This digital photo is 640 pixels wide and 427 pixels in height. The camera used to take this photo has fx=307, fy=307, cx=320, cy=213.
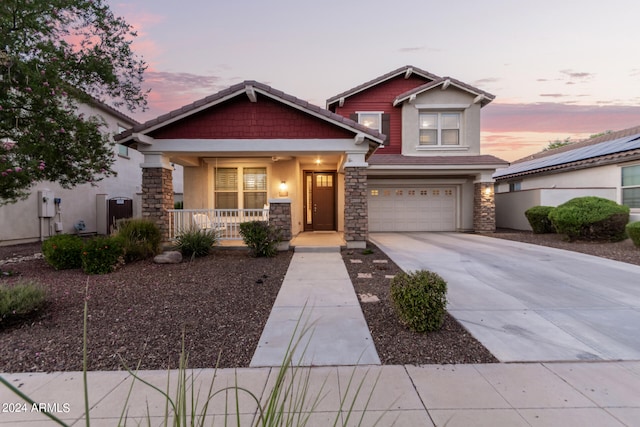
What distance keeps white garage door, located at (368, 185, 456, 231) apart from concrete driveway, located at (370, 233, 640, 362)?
5522 millimetres

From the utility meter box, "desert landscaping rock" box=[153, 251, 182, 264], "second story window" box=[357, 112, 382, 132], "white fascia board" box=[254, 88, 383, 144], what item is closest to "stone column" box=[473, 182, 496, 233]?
"second story window" box=[357, 112, 382, 132]

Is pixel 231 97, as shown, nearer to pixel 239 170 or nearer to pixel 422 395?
pixel 239 170

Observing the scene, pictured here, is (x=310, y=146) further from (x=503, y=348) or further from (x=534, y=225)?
(x=534, y=225)

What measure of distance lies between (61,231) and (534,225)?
19280mm

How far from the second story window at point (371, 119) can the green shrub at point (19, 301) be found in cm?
1250

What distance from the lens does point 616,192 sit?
11969mm

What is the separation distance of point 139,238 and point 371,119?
10.6 m

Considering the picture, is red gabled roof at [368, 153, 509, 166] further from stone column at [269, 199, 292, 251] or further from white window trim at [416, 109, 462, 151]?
stone column at [269, 199, 292, 251]

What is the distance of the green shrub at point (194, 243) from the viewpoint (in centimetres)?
824

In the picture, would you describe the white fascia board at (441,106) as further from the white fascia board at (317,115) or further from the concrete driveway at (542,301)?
the concrete driveway at (542,301)

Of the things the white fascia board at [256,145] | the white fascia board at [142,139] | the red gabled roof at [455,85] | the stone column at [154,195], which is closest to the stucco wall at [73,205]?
the white fascia board at [142,139]

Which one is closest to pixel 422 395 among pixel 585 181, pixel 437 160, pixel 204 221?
pixel 204 221

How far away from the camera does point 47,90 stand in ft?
20.2

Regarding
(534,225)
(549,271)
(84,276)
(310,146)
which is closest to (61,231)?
(84,276)
